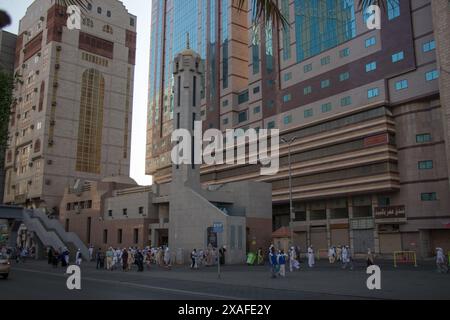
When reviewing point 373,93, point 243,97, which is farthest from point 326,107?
point 243,97

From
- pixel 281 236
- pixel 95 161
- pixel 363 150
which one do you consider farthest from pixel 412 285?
pixel 95 161

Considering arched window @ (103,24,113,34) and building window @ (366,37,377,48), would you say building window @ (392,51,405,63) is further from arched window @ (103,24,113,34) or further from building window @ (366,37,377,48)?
arched window @ (103,24,113,34)

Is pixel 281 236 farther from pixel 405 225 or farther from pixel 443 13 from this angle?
pixel 443 13

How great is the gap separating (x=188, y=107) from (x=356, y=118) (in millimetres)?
23107

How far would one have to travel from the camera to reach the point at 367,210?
188 feet

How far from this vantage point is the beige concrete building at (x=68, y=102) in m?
82.7

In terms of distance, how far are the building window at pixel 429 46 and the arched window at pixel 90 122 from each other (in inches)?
2479

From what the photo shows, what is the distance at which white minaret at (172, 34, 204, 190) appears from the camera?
48.7m

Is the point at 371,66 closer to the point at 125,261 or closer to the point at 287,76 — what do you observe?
the point at 287,76

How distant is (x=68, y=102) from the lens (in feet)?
281

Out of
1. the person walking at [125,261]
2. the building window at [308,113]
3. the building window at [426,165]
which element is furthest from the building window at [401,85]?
the person walking at [125,261]

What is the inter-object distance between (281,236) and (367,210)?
56.3 ft

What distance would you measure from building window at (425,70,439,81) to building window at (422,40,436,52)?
279 cm

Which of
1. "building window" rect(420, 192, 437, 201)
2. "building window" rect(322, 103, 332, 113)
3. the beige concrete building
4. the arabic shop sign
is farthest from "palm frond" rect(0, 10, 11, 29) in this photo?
the beige concrete building
